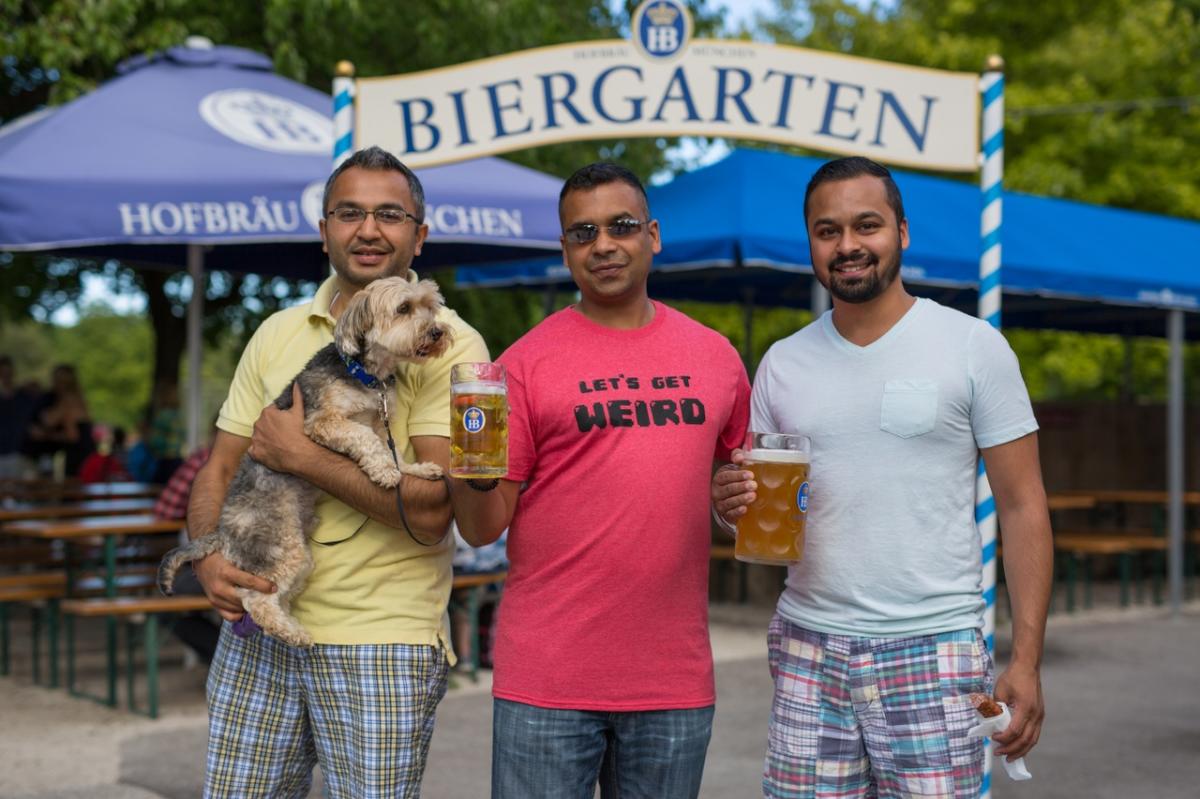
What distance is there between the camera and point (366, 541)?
3062mm

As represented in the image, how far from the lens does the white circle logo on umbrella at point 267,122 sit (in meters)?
8.70

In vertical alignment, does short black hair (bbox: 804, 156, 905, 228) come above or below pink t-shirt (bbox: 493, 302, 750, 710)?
above

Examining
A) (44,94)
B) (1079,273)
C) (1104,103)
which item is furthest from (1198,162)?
(44,94)

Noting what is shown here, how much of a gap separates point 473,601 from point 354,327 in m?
5.70

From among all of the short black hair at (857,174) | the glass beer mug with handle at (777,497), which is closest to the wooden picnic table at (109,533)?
the glass beer mug with handle at (777,497)

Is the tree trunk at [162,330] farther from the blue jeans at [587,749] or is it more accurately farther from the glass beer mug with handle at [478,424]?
the glass beer mug with handle at [478,424]

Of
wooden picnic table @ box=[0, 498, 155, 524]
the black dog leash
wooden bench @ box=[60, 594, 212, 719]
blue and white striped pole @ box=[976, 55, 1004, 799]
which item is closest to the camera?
the black dog leash

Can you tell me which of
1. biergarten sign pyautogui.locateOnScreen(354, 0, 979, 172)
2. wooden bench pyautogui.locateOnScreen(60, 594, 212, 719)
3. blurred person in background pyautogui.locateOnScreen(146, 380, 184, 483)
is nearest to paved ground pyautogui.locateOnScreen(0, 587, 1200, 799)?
wooden bench pyautogui.locateOnScreen(60, 594, 212, 719)

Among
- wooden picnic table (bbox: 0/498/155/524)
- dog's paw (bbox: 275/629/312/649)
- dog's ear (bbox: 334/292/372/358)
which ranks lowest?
wooden picnic table (bbox: 0/498/155/524)

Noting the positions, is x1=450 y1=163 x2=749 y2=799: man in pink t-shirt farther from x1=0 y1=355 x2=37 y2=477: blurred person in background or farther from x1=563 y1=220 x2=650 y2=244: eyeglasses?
x1=0 y1=355 x2=37 y2=477: blurred person in background

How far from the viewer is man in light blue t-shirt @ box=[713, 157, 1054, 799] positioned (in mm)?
2990

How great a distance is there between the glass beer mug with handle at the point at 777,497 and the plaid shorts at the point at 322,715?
2.59 ft

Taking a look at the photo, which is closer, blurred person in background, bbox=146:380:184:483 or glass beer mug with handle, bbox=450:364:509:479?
glass beer mug with handle, bbox=450:364:509:479

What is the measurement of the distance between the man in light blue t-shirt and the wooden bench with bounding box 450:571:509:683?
211 inches
